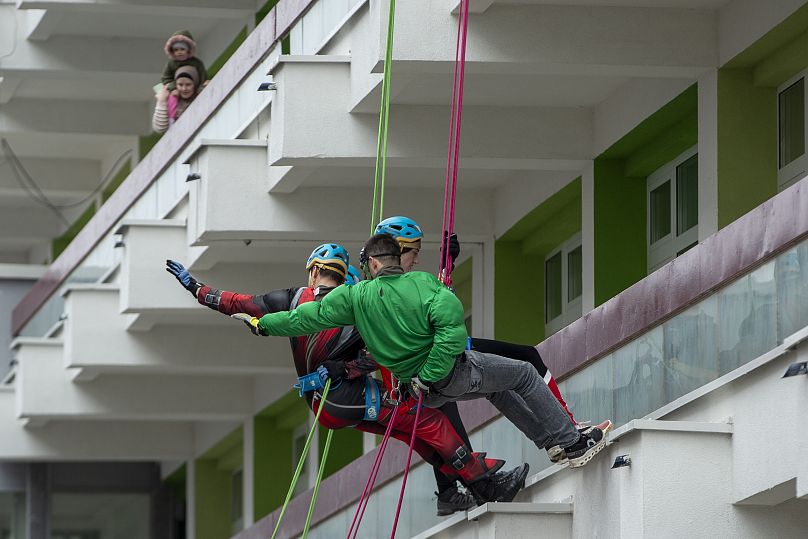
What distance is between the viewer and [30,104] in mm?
33062

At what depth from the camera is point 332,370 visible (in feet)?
48.2

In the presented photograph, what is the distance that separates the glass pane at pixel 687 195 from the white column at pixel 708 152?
0.86m

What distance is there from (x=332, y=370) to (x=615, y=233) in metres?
5.26

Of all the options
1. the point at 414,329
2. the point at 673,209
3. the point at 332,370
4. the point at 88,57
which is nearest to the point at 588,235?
the point at 673,209

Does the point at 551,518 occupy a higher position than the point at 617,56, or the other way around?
the point at 617,56

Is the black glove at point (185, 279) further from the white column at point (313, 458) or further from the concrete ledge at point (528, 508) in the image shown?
the white column at point (313, 458)

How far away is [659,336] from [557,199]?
7.14 metres

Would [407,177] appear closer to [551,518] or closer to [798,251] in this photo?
[551,518]

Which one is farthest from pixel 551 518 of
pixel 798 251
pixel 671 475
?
pixel 798 251

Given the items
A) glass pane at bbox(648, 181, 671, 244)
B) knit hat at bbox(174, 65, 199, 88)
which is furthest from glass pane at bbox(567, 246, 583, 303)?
knit hat at bbox(174, 65, 199, 88)

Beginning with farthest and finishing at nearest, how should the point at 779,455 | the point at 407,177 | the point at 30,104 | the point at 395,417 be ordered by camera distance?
the point at 30,104 → the point at 407,177 → the point at 395,417 → the point at 779,455

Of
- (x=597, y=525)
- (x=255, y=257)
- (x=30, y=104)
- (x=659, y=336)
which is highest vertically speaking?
(x=30, y=104)

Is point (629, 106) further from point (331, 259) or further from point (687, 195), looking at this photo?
point (331, 259)

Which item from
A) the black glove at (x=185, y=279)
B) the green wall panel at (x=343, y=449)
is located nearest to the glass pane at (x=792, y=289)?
the black glove at (x=185, y=279)
